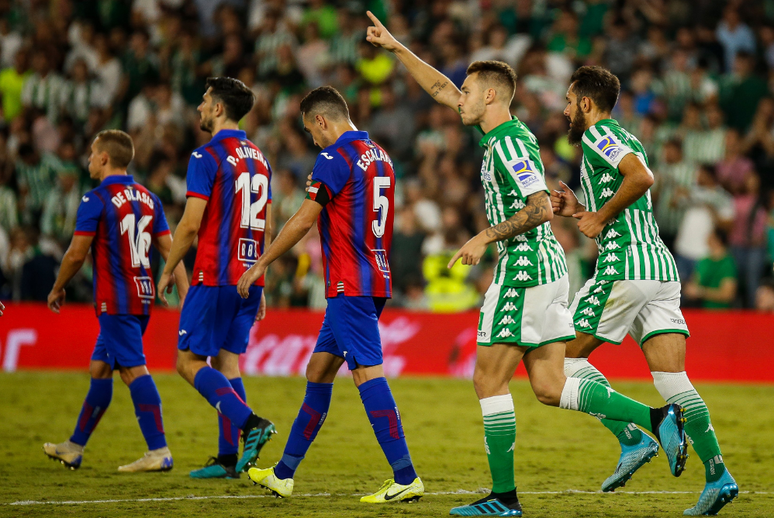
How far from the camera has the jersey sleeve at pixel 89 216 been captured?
23.3ft

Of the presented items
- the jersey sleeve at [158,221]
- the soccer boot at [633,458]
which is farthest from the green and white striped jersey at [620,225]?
the jersey sleeve at [158,221]

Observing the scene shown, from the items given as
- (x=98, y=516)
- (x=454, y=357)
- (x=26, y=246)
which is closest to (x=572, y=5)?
(x=454, y=357)

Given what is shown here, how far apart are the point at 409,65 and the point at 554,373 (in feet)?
7.57

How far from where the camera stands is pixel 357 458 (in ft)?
25.1

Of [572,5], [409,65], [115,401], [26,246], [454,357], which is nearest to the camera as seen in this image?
[409,65]

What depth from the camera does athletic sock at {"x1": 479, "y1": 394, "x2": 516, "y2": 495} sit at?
5250mm

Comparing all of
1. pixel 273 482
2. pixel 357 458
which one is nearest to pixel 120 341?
pixel 273 482

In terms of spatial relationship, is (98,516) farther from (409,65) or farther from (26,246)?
(26,246)

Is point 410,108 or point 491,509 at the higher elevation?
point 410,108

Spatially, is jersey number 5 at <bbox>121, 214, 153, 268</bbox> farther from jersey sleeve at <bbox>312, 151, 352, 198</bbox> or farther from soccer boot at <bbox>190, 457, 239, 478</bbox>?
jersey sleeve at <bbox>312, 151, 352, 198</bbox>

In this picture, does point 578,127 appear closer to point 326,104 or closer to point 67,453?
point 326,104

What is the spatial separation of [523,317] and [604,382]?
73cm

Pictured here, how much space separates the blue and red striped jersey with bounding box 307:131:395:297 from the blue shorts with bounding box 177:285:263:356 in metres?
1.02

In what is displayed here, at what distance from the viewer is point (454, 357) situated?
13.1m
